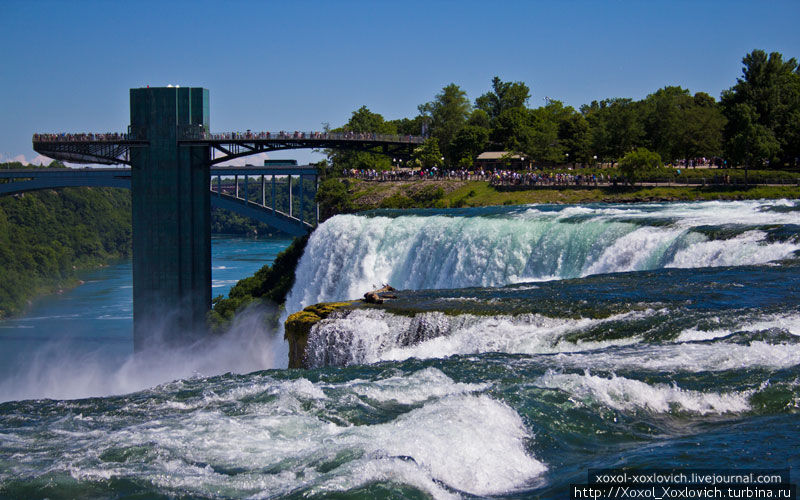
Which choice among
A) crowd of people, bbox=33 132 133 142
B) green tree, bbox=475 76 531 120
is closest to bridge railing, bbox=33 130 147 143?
crowd of people, bbox=33 132 133 142

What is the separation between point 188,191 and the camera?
36.0 meters

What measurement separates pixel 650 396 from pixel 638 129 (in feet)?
153

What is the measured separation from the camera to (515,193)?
149 feet

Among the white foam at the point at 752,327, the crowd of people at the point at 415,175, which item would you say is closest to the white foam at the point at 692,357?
the white foam at the point at 752,327

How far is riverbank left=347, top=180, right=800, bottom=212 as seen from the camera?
3844cm

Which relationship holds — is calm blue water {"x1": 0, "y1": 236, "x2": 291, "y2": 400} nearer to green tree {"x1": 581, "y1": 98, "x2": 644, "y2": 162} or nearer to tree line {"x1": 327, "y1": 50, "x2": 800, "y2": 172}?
tree line {"x1": 327, "y1": 50, "x2": 800, "y2": 172}

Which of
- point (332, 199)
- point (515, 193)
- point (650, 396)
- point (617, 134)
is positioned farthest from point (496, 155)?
point (650, 396)

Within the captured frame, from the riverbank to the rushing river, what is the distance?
18.6 meters

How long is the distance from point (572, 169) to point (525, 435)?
47976 mm

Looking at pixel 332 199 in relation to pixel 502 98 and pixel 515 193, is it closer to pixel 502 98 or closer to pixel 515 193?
pixel 515 193

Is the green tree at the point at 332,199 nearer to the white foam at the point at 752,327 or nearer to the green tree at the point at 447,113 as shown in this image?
the green tree at the point at 447,113

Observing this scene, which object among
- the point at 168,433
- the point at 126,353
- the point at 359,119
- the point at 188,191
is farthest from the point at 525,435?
the point at 359,119

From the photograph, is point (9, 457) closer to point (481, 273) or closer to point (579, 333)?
point (579, 333)

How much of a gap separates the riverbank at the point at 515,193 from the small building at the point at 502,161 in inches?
402
